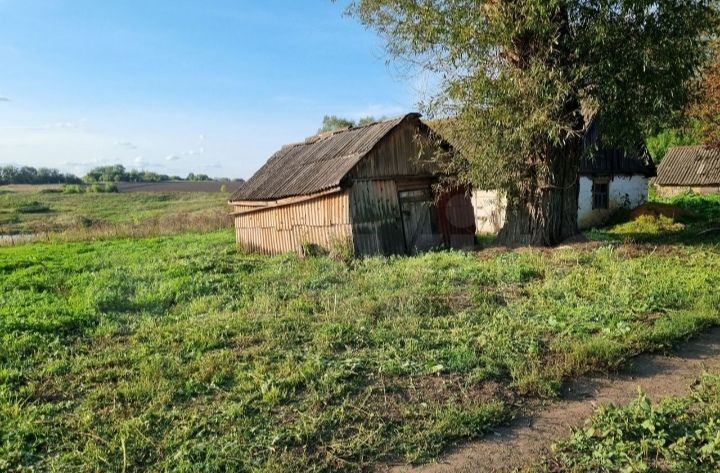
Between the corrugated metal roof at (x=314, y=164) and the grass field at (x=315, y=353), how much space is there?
12.9ft

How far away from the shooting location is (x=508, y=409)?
4.70 m

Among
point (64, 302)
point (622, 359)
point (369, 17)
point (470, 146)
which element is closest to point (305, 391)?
point (622, 359)

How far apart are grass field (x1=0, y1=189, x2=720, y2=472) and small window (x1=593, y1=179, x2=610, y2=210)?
11723 mm

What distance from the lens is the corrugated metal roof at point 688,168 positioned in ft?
107

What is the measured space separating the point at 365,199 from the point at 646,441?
11137 millimetres

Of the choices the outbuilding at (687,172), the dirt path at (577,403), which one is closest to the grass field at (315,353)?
the dirt path at (577,403)

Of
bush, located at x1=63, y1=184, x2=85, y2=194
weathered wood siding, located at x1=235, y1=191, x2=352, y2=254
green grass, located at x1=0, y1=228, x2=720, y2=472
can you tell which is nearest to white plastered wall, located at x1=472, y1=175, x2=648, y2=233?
weathered wood siding, located at x1=235, y1=191, x2=352, y2=254

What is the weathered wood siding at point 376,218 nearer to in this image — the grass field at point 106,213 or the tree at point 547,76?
the tree at point 547,76

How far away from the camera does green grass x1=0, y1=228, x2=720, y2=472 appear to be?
4.26 meters

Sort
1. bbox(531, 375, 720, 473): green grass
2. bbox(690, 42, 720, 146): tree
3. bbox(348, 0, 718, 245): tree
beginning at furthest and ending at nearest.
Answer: bbox(690, 42, 720, 146): tree
bbox(348, 0, 718, 245): tree
bbox(531, 375, 720, 473): green grass

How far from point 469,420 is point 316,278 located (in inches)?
266

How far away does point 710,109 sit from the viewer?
658 inches

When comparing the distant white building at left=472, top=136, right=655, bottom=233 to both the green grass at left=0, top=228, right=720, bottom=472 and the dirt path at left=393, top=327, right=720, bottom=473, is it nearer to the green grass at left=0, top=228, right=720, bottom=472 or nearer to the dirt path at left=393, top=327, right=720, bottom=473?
the green grass at left=0, top=228, right=720, bottom=472

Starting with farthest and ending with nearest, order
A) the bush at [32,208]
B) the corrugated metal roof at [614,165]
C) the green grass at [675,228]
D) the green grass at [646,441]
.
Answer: the bush at [32,208] → the corrugated metal roof at [614,165] → the green grass at [675,228] → the green grass at [646,441]
